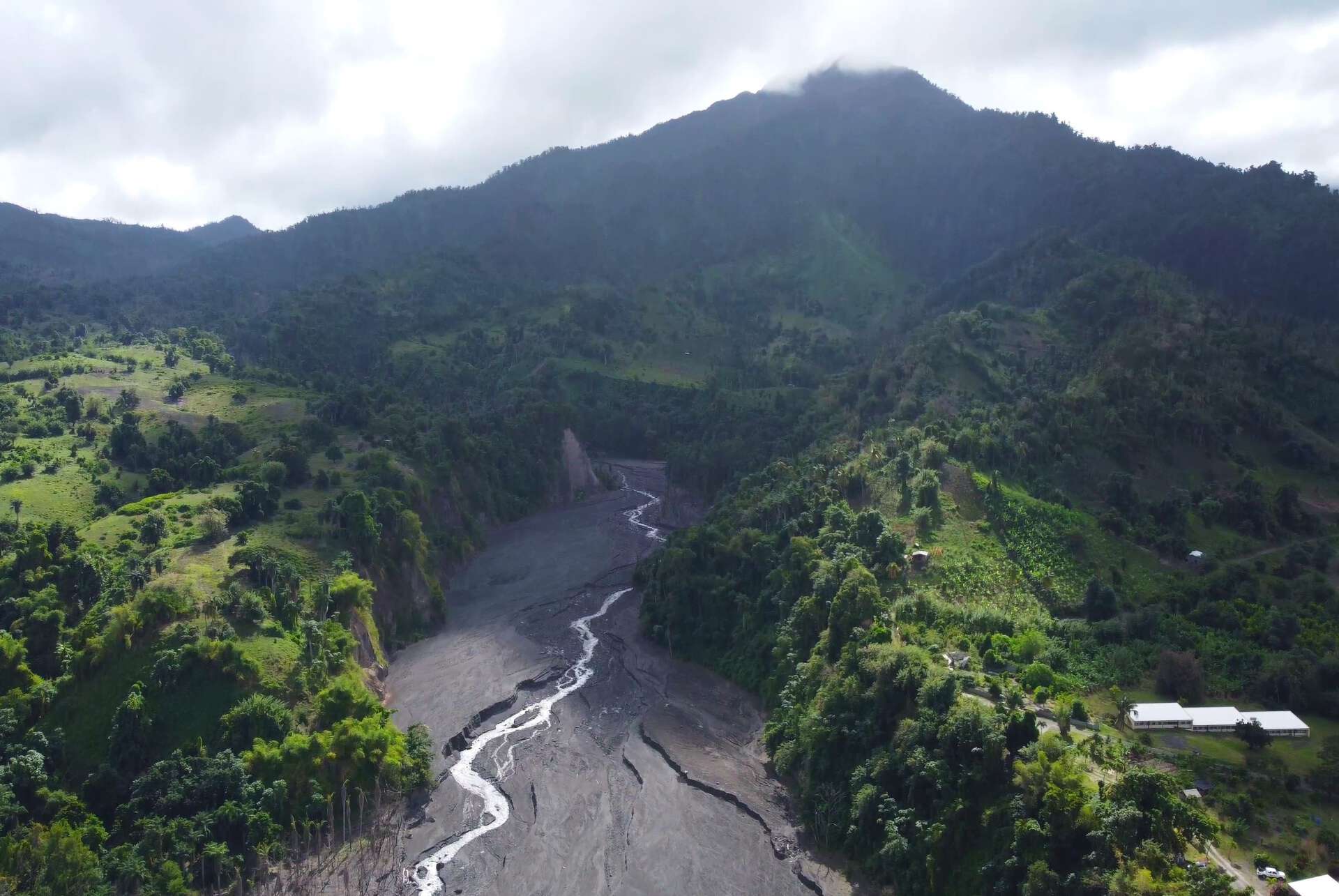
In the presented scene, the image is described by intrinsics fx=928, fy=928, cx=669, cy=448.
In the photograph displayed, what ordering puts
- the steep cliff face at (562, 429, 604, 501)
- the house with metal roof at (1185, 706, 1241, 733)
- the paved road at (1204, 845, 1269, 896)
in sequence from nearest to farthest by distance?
the paved road at (1204, 845, 1269, 896)
the house with metal roof at (1185, 706, 1241, 733)
the steep cliff face at (562, 429, 604, 501)

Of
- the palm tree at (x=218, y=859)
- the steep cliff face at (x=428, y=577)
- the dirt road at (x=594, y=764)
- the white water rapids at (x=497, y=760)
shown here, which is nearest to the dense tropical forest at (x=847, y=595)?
the palm tree at (x=218, y=859)

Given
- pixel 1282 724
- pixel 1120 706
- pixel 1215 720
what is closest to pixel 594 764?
pixel 1120 706

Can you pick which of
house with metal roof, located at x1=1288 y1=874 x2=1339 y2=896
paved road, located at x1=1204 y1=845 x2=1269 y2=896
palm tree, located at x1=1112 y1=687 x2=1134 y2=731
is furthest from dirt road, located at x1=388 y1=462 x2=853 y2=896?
house with metal roof, located at x1=1288 y1=874 x2=1339 y2=896

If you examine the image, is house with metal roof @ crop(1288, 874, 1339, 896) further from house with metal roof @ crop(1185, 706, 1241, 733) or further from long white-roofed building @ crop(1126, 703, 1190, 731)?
long white-roofed building @ crop(1126, 703, 1190, 731)


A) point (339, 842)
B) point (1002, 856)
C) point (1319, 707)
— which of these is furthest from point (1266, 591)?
point (339, 842)

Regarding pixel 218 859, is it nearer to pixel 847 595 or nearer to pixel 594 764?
pixel 594 764

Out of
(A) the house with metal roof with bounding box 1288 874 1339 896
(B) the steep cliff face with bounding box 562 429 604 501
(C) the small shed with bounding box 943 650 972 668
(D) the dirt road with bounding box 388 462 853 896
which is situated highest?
Answer: (B) the steep cliff face with bounding box 562 429 604 501
